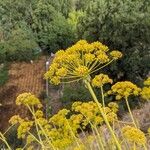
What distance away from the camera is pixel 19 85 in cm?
2920

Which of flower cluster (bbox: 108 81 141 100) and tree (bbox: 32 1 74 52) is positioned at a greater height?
flower cluster (bbox: 108 81 141 100)

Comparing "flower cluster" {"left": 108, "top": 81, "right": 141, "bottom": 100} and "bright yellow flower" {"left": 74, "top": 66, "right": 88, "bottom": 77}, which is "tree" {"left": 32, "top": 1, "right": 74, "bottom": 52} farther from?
"bright yellow flower" {"left": 74, "top": 66, "right": 88, "bottom": 77}

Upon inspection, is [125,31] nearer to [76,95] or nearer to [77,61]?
[76,95]

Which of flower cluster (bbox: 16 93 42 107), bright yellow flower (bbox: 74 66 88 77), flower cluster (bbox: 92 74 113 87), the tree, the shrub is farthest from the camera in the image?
the tree

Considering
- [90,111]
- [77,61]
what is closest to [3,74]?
[90,111]

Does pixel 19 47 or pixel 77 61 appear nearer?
pixel 77 61

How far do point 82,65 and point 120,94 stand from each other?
3.47 ft

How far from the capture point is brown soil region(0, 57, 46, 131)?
25.5 m

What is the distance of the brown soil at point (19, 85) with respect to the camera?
2550 centimetres

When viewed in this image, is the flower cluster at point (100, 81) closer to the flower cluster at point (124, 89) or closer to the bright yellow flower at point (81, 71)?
the flower cluster at point (124, 89)

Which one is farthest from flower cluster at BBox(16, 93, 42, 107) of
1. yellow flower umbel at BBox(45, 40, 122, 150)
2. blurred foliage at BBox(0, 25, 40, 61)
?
blurred foliage at BBox(0, 25, 40, 61)

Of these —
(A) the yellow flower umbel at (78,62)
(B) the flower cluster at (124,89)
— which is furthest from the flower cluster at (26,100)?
(B) the flower cluster at (124,89)

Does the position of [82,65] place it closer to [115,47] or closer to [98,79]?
[98,79]

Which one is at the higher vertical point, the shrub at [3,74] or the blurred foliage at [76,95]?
the blurred foliage at [76,95]
